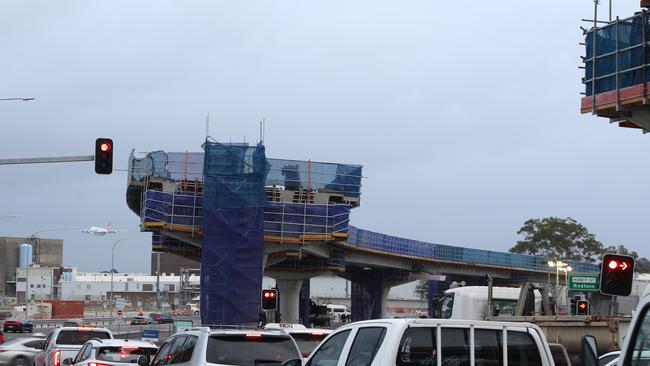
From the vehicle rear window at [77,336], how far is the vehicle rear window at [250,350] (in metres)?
12.4

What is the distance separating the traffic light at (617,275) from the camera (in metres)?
9.55

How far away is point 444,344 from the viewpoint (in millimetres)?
10359

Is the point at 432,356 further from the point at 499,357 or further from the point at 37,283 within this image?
the point at 37,283

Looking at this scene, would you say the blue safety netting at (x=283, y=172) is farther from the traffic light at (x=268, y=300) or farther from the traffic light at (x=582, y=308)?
the traffic light at (x=582, y=308)

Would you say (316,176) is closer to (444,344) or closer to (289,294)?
(289,294)

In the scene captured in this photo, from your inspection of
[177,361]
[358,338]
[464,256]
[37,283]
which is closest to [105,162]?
[177,361]

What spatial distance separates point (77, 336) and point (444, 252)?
6772cm

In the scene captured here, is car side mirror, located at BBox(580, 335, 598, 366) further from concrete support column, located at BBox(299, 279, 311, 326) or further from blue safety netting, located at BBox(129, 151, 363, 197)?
concrete support column, located at BBox(299, 279, 311, 326)

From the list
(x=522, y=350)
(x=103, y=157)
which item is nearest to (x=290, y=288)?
(x=103, y=157)

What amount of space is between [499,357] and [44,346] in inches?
787

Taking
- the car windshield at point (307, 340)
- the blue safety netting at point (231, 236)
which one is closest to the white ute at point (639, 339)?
the car windshield at point (307, 340)

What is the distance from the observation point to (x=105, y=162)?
90.4ft

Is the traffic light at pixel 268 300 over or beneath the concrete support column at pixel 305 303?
over

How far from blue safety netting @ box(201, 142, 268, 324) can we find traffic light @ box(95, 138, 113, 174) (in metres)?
29.1
